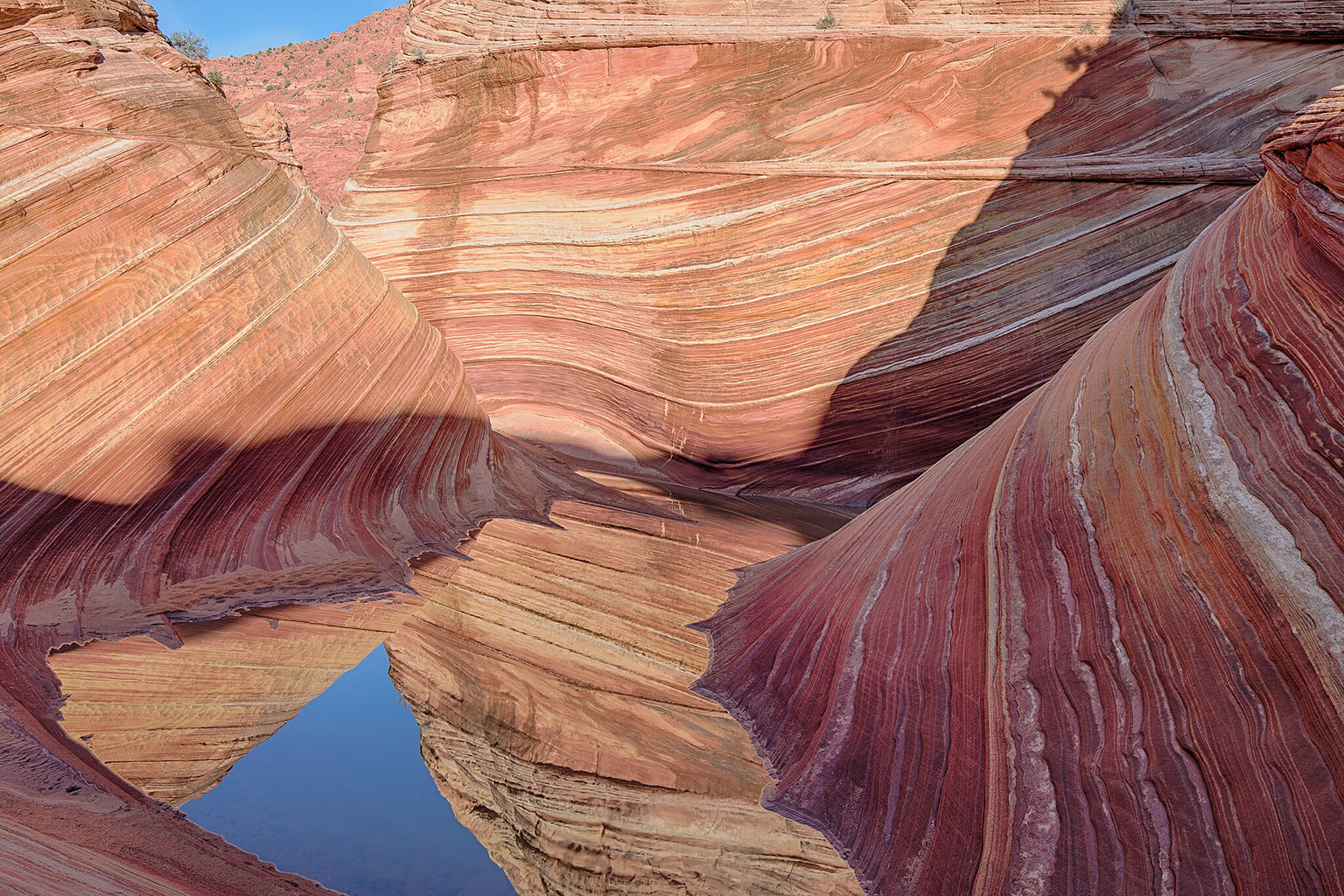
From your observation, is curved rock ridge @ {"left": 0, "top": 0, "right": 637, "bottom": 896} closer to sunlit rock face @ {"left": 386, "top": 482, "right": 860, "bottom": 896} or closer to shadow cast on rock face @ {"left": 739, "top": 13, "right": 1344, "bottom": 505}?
sunlit rock face @ {"left": 386, "top": 482, "right": 860, "bottom": 896}

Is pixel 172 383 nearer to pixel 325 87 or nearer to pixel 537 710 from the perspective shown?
pixel 537 710

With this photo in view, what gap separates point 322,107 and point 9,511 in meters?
27.0

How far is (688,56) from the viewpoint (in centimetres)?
682

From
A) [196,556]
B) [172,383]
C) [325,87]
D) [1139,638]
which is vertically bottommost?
[325,87]

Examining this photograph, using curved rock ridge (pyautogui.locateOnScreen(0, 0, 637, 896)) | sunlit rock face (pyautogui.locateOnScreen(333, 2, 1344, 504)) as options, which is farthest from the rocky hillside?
curved rock ridge (pyautogui.locateOnScreen(0, 0, 637, 896))

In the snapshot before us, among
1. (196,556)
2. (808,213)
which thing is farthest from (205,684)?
(808,213)

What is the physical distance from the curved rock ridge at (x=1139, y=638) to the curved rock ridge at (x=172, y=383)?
7.27 feet

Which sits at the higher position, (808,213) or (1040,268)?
(808,213)

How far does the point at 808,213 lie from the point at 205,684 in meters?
4.69

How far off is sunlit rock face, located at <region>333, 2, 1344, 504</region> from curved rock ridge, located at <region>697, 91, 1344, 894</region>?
9.77ft

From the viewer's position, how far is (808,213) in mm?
6348

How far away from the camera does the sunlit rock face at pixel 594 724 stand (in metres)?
2.38

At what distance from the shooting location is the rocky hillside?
22984 millimetres

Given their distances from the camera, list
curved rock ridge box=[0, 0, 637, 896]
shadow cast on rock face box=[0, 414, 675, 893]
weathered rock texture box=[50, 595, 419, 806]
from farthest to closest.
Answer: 1. curved rock ridge box=[0, 0, 637, 896]
2. weathered rock texture box=[50, 595, 419, 806]
3. shadow cast on rock face box=[0, 414, 675, 893]
